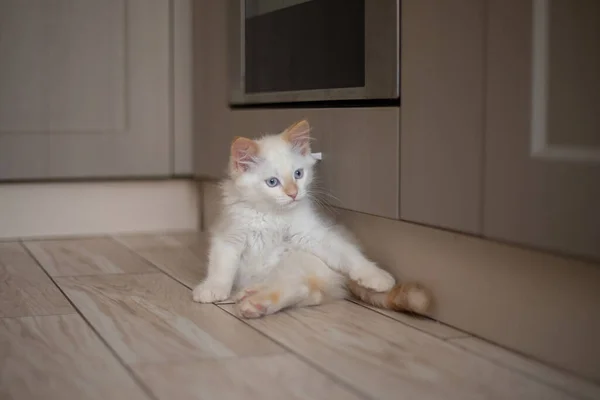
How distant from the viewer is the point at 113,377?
1.18 m

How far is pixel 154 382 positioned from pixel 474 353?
0.48 m

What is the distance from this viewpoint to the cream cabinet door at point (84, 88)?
2.27 meters

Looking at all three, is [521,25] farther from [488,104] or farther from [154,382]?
[154,382]

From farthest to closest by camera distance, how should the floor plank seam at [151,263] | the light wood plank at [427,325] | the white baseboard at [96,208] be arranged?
the white baseboard at [96,208] → the floor plank seam at [151,263] → the light wood plank at [427,325]

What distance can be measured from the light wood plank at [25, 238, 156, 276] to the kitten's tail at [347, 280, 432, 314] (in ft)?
1.94

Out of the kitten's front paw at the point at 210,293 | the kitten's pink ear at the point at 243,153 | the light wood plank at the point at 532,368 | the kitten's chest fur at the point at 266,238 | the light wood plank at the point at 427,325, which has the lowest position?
the light wood plank at the point at 532,368

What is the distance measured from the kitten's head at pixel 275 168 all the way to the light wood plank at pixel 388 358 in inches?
8.8

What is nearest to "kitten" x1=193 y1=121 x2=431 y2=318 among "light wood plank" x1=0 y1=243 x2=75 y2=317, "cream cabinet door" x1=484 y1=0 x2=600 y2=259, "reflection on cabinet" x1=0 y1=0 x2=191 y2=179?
"light wood plank" x1=0 y1=243 x2=75 y2=317

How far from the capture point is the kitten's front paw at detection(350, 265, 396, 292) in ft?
5.10

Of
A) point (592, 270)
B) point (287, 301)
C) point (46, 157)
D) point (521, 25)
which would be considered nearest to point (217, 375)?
point (287, 301)

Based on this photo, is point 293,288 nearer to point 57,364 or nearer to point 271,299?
point 271,299

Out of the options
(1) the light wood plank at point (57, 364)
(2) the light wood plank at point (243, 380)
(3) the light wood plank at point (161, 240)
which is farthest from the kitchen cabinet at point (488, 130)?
(3) the light wood plank at point (161, 240)

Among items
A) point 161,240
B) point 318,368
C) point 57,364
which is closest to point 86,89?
point 161,240

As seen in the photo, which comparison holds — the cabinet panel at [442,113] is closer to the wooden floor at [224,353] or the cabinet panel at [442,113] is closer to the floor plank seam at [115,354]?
the wooden floor at [224,353]
